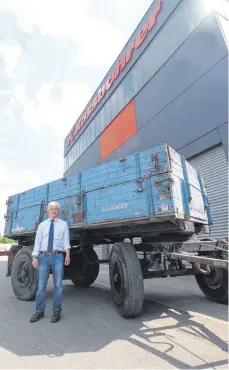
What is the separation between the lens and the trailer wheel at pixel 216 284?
169 inches

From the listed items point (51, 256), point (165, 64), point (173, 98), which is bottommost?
point (51, 256)

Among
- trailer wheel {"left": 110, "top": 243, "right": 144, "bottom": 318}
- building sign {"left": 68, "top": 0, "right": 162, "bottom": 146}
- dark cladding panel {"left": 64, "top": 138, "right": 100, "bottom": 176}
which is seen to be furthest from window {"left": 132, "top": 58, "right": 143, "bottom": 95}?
trailer wheel {"left": 110, "top": 243, "right": 144, "bottom": 318}

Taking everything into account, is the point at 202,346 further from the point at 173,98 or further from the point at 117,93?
the point at 117,93

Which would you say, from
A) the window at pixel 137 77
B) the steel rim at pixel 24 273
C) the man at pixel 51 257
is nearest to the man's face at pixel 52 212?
the man at pixel 51 257

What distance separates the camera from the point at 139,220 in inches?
154

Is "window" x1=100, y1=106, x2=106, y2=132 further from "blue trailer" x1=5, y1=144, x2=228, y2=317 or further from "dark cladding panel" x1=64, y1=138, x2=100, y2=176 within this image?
"blue trailer" x1=5, y1=144, x2=228, y2=317

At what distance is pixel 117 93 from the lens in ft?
47.8

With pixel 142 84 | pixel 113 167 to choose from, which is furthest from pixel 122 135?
pixel 113 167

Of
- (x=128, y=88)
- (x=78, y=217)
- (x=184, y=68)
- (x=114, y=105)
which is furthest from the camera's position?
(x=114, y=105)

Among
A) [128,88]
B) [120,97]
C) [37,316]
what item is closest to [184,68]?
[128,88]

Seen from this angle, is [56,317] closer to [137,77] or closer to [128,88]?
[137,77]

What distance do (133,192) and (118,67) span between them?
12.8 meters

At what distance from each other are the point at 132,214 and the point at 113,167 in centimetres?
103

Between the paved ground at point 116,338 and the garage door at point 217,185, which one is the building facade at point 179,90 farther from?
the paved ground at point 116,338
